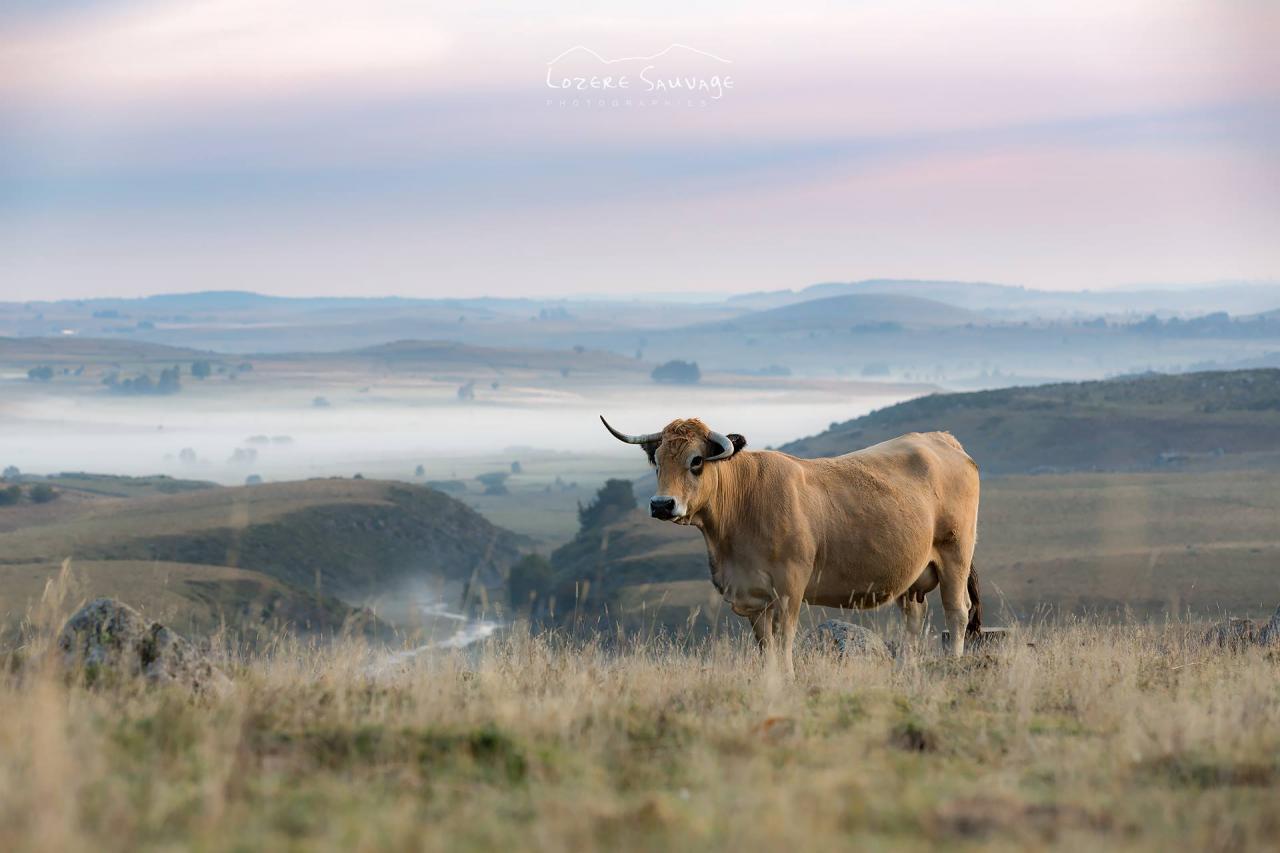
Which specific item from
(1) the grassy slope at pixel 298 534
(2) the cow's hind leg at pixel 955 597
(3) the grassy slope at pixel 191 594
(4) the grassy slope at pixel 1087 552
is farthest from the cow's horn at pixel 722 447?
(1) the grassy slope at pixel 298 534

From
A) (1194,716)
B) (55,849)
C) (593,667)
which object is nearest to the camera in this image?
(55,849)

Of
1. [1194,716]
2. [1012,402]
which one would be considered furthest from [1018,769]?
[1012,402]

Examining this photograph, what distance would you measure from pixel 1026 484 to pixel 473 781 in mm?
78045

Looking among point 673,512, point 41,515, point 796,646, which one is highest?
point 673,512

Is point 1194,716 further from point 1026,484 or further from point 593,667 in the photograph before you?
point 1026,484

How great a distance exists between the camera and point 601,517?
90.0m

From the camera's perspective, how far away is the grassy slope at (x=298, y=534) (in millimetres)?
70375

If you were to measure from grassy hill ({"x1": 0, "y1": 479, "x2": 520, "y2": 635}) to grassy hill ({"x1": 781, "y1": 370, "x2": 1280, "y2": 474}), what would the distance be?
137 ft

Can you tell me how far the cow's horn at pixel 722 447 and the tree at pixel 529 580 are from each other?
5883 centimetres

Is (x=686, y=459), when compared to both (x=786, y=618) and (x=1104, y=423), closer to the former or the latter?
(x=786, y=618)

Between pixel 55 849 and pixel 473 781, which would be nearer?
pixel 55 849

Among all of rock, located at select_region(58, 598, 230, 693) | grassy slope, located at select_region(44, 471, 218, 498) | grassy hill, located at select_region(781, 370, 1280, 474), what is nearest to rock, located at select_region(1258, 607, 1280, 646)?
rock, located at select_region(58, 598, 230, 693)

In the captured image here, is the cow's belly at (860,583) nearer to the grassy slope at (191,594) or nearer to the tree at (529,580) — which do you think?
the grassy slope at (191,594)

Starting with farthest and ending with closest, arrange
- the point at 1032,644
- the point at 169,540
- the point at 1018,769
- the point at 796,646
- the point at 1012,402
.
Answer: the point at 1012,402 < the point at 169,540 < the point at 796,646 < the point at 1032,644 < the point at 1018,769
